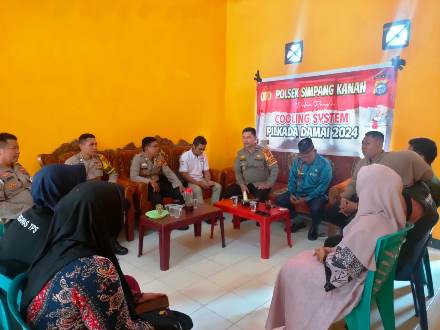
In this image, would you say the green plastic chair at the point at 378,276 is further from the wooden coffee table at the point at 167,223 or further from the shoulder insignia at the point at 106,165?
the shoulder insignia at the point at 106,165

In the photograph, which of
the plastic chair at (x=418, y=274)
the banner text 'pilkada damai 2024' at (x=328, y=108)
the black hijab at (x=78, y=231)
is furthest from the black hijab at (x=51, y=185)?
the banner text 'pilkada damai 2024' at (x=328, y=108)

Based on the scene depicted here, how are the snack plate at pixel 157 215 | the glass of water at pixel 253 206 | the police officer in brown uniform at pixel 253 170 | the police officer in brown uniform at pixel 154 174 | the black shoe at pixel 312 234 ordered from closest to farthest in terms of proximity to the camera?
the snack plate at pixel 157 215
the glass of water at pixel 253 206
the black shoe at pixel 312 234
the police officer in brown uniform at pixel 154 174
the police officer in brown uniform at pixel 253 170

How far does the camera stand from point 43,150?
11.4 feet

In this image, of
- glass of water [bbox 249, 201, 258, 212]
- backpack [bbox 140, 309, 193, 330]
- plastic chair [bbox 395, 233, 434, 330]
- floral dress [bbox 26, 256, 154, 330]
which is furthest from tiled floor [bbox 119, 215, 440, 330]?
floral dress [bbox 26, 256, 154, 330]

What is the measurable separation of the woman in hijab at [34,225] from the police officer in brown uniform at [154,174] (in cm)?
204

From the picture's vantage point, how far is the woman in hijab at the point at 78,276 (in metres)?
0.95

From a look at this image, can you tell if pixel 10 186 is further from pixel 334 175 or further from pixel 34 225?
pixel 334 175

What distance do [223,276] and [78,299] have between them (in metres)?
1.79

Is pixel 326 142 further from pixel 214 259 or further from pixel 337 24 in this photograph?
pixel 214 259

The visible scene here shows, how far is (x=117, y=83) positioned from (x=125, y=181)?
1.27m

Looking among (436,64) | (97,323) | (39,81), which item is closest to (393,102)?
(436,64)

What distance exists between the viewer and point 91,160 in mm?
3414

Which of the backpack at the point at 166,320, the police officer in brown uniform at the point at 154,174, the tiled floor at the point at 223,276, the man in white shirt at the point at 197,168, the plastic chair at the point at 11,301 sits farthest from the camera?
the man in white shirt at the point at 197,168

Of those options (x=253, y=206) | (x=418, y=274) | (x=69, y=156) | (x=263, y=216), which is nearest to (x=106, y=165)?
(x=69, y=156)
